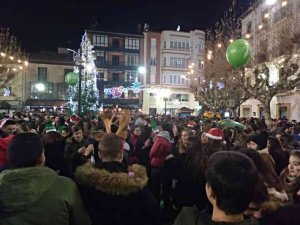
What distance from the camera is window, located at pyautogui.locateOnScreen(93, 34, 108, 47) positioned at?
54.2m

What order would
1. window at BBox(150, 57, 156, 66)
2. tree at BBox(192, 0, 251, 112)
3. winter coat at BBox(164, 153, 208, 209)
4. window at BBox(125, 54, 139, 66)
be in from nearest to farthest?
winter coat at BBox(164, 153, 208, 209) < tree at BBox(192, 0, 251, 112) < window at BBox(150, 57, 156, 66) < window at BBox(125, 54, 139, 66)

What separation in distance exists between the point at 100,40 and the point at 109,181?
53495mm

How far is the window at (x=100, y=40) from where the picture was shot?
5419 cm

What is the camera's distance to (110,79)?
2157 inches

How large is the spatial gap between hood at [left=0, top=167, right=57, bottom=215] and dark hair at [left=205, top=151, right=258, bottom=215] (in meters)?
1.27

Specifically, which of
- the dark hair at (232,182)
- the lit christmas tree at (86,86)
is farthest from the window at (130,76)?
the dark hair at (232,182)

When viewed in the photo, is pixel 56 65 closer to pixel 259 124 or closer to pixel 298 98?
pixel 298 98

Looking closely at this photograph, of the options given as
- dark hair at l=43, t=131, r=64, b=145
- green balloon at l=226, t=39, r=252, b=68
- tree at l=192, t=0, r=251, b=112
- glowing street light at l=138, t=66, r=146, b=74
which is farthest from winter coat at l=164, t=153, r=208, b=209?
glowing street light at l=138, t=66, r=146, b=74

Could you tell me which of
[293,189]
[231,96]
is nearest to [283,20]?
[231,96]

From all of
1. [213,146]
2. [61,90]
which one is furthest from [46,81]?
[213,146]

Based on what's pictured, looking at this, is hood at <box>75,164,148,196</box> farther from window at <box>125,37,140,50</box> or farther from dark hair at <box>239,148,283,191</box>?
window at <box>125,37,140,50</box>

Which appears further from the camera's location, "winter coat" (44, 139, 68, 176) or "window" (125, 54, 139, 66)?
"window" (125, 54, 139, 66)

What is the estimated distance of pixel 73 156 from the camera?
18.2ft

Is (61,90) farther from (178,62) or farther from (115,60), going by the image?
(178,62)
